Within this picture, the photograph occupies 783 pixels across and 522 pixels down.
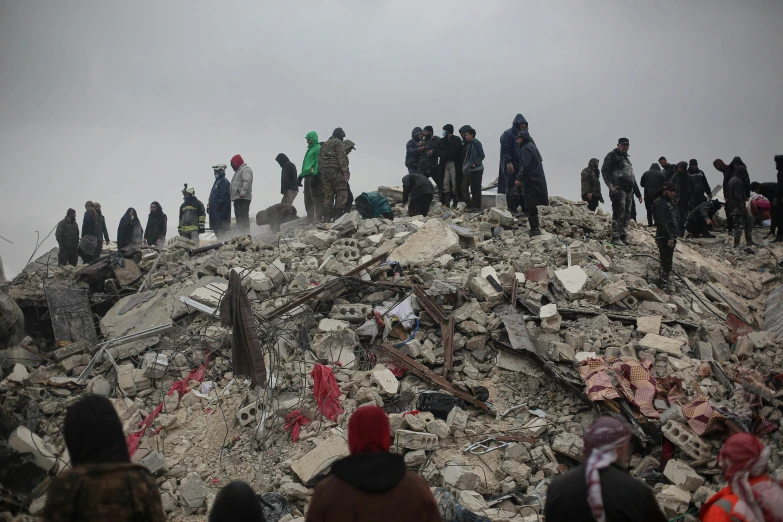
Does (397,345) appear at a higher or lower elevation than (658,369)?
higher

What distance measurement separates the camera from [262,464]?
5.63 meters

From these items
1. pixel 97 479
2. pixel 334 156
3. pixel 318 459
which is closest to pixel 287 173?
pixel 334 156

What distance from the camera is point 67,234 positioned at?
1271 centimetres

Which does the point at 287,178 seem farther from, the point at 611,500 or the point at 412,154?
the point at 611,500

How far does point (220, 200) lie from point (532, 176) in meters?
6.42

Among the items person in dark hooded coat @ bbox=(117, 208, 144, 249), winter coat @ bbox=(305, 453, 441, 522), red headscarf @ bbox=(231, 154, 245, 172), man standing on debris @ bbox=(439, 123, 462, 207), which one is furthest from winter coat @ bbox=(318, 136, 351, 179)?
winter coat @ bbox=(305, 453, 441, 522)

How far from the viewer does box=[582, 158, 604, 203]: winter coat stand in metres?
13.4

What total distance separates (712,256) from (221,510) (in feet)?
35.3

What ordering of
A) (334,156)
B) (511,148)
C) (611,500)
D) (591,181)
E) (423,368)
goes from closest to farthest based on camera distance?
(611,500) → (423,368) → (511,148) → (334,156) → (591,181)

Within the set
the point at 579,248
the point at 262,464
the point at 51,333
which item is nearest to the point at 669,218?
the point at 579,248

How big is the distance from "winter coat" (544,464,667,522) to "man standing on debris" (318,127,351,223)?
31.3 feet

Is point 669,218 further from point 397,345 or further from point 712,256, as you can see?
point 397,345

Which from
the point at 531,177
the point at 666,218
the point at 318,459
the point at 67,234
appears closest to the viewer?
the point at 318,459

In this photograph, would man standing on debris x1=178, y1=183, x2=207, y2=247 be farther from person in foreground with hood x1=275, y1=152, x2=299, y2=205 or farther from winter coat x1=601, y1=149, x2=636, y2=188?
winter coat x1=601, y1=149, x2=636, y2=188
